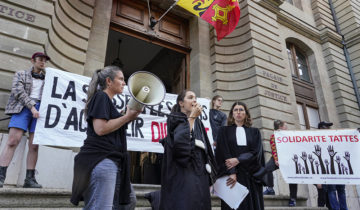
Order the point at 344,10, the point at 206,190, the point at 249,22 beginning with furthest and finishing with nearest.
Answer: the point at 344,10 → the point at 249,22 → the point at 206,190

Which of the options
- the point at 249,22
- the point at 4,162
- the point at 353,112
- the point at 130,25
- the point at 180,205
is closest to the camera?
the point at 180,205

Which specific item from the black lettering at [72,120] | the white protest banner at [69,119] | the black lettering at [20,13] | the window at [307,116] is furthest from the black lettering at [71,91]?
the window at [307,116]

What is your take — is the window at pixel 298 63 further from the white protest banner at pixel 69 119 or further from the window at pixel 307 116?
the white protest banner at pixel 69 119

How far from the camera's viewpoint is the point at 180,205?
7.49ft

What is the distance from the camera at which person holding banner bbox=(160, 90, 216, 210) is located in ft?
7.63

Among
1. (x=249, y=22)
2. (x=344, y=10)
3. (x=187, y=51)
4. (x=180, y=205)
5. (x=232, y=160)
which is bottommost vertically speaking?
(x=180, y=205)

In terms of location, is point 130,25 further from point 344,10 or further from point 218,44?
point 344,10

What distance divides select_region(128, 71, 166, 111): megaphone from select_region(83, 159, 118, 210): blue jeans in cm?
61

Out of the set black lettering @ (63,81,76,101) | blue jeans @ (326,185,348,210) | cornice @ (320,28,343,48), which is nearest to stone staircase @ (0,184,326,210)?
black lettering @ (63,81,76,101)

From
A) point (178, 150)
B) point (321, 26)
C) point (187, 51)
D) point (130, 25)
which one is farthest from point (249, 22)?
point (178, 150)

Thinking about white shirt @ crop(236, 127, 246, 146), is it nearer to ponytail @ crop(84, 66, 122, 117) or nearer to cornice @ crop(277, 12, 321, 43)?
ponytail @ crop(84, 66, 122, 117)

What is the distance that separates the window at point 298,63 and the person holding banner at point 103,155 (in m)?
12.5

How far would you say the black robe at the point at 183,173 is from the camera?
232 cm

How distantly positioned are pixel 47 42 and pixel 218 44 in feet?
21.8
